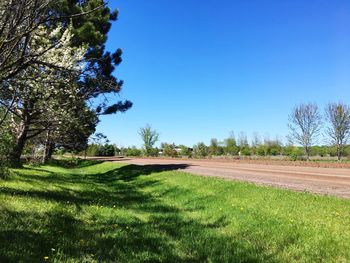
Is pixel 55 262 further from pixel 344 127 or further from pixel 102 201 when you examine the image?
pixel 344 127

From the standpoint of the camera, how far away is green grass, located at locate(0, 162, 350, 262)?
22.6 feet

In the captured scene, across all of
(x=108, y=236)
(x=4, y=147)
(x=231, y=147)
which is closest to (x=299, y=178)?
(x=4, y=147)

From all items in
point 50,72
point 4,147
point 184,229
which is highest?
point 50,72

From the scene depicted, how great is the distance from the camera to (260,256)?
714 centimetres

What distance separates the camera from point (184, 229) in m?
9.50

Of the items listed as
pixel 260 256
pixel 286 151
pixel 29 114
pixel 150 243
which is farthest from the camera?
pixel 286 151

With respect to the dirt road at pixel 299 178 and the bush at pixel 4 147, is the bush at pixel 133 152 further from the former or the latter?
the bush at pixel 4 147

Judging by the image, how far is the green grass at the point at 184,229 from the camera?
6.89 metres

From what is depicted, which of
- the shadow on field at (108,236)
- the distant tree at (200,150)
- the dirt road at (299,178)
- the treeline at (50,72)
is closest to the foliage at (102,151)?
the distant tree at (200,150)

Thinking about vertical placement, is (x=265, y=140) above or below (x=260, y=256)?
above

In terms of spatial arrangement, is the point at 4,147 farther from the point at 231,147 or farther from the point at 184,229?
the point at 231,147

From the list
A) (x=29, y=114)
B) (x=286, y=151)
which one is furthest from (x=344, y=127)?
(x=29, y=114)

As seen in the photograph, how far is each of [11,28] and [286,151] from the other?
69.5 meters

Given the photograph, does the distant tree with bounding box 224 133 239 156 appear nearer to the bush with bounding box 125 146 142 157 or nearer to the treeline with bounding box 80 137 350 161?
the treeline with bounding box 80 137 350 161
